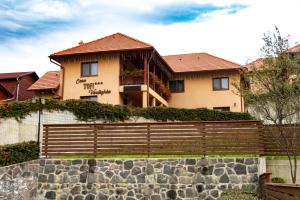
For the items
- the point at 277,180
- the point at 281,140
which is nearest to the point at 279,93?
the point at 281,140

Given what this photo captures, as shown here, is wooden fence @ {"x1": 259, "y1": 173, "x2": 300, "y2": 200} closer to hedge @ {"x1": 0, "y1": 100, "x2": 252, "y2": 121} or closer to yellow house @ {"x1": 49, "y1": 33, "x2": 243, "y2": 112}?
hedge @ {"x1": 0, "y1": 100, "x2": 252, "y2": 121}

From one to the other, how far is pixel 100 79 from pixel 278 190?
21847 mm

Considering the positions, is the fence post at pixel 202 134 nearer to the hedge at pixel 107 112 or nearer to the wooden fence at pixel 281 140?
the wooden fence at pixel 281 140

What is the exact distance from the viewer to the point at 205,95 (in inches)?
1455

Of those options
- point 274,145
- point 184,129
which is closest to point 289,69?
point 274,145

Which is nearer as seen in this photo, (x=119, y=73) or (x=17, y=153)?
(x=17, y=153)

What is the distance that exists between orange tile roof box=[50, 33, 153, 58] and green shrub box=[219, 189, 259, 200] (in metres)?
17.0

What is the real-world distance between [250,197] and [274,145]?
3.32 metres

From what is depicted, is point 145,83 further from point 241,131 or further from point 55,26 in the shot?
point 241,131

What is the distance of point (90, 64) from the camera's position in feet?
105

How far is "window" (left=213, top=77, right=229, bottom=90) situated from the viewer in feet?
120

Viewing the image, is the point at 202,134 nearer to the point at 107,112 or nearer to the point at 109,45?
the point at 107,112

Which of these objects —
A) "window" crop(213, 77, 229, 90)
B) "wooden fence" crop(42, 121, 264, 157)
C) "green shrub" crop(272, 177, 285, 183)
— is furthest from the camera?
"window" crop(213, 77, 229, 90)

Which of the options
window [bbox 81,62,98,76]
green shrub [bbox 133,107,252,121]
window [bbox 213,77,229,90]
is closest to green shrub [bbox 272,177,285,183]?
green shrub [bbox 133,107,252,121]
